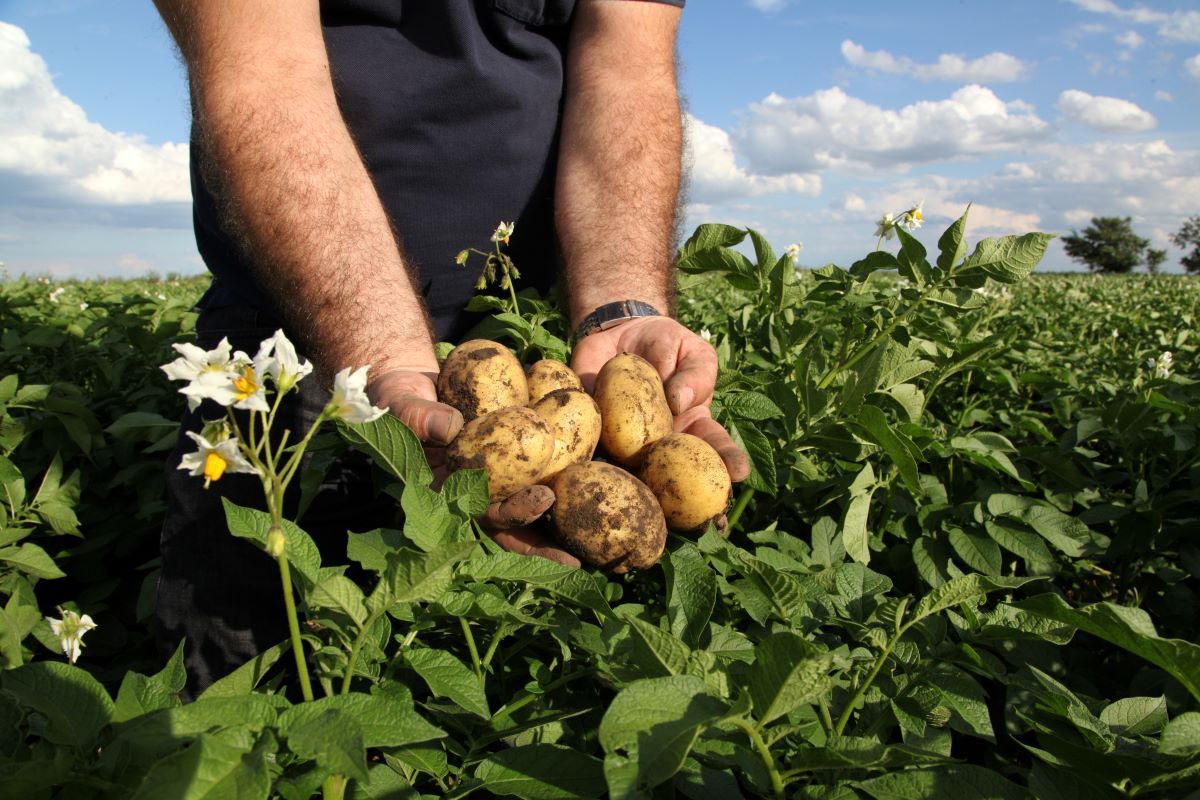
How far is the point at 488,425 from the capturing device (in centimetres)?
155

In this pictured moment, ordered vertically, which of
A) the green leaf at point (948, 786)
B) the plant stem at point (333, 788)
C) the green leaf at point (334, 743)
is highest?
the green leaf at point (334, 743)

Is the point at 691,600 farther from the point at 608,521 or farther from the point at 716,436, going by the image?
the point at 716,436

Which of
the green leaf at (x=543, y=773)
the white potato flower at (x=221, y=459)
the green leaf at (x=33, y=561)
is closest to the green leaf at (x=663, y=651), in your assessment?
the green leaf at (x=543, y=773)

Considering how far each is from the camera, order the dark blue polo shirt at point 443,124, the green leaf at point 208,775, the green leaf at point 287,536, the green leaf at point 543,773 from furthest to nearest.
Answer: the dark blue polo shirt at point 443,124
the green leaf at point 287,536
the green leaf at point 543,773
the green leaf at point 208,775

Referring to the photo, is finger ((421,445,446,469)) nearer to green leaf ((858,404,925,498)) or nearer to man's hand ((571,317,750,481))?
man's hand ((571,317,750,481))

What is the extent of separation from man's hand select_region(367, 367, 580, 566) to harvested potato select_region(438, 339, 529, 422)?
6 cm

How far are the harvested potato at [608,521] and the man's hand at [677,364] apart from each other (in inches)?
8.8

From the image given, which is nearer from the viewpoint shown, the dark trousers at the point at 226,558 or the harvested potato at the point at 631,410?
the harvested potato at the point at 631,410

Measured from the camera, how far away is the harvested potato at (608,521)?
149cm

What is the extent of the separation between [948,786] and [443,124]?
7.40 ft

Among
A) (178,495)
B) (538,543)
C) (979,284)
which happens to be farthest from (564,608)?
(178,495)

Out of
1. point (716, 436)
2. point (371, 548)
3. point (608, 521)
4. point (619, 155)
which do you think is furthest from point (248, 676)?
point (619, 155)

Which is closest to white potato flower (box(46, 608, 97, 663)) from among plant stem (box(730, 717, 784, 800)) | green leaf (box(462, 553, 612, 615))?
green leaf (box(462, 553, 612, 615))

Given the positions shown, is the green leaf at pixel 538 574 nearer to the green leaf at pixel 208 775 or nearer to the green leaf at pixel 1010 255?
the green leaf at pixel 208 775
